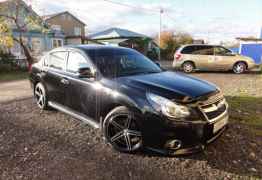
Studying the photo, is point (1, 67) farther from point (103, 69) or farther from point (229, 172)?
point (229, 172)

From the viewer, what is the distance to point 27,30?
64.1 feet

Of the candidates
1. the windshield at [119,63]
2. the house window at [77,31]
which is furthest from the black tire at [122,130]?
the house window at [77,31]

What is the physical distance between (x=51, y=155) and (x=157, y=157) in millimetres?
1529

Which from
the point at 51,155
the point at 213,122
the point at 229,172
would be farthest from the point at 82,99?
the point at 229,172

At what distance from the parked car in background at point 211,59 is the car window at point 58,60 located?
856 cm

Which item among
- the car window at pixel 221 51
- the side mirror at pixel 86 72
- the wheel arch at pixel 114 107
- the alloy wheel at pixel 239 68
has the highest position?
the car window at pixel 221 51

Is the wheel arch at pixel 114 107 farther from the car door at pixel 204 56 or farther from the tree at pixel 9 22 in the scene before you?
the tree at pixel 9 22

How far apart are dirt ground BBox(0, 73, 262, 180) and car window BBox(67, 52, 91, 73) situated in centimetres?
113

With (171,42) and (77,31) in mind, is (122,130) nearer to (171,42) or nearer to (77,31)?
(171,42)

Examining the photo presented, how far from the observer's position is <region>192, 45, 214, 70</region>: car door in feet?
36.6

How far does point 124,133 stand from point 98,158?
19.8 inches

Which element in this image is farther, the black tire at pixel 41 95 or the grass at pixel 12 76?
the grass at pixel 12 76

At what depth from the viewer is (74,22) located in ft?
Result: 127

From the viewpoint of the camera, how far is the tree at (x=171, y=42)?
28778mm
